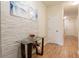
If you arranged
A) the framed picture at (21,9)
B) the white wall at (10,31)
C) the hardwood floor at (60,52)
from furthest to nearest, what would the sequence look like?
the hardwood floor at (60,52) < the framed picture at (21,9) < the white wall at (10,31)

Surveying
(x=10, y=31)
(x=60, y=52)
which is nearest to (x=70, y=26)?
(x=60, y=52)

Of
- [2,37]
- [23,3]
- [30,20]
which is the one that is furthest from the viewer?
[30,20]

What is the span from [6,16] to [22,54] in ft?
4.11

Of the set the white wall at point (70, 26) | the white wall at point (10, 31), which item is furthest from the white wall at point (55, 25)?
the white wall at point (70, 26)

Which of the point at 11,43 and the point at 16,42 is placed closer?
the point at 11,43

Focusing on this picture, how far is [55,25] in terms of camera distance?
6.23m

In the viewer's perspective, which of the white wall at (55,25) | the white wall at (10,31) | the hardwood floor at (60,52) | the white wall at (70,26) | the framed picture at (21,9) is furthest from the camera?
the white wall at (70,26)

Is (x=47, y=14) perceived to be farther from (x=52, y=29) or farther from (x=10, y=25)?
(x=10, y=25)

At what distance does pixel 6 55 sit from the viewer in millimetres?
A: 2445

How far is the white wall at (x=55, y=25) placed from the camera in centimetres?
604

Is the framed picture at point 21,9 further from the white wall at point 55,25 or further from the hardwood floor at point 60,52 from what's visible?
the white wall at point 55,25

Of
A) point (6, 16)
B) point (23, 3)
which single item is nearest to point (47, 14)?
point (23, 3)

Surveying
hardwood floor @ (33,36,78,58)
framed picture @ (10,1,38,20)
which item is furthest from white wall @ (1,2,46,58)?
hardwood floor @ (33,36,78,58)

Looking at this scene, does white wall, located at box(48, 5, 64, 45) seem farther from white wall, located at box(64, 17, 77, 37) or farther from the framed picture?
white wall, located at box(64, 17, 77, 37)
